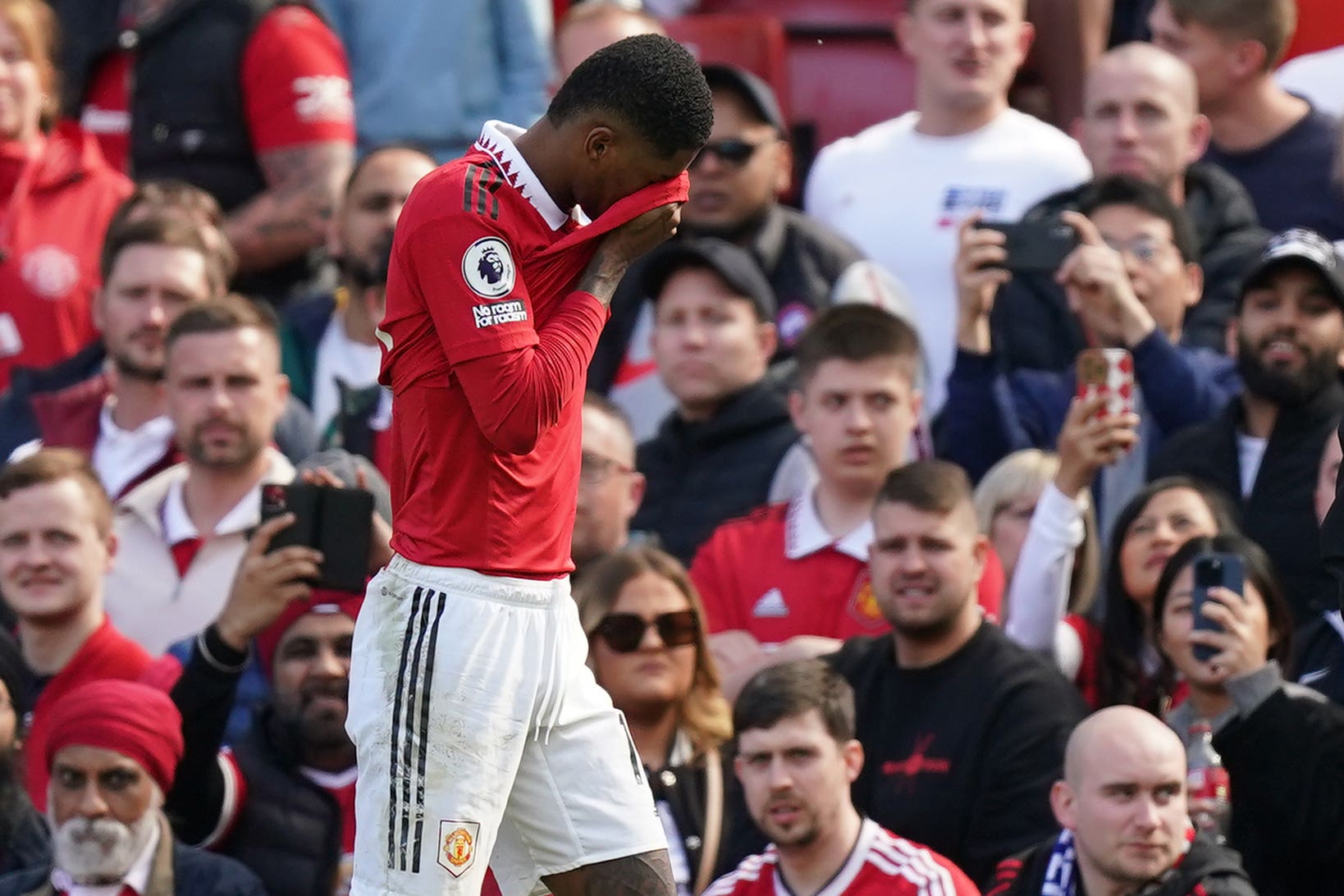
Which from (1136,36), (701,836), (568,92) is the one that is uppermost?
(1136,36)

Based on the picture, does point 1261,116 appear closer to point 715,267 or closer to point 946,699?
point 715,267

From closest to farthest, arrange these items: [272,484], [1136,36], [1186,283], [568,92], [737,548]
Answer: [568,92] → [272,484] → [737,548] → [1186,283] → [1136,36]

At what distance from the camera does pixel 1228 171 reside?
10.1 m

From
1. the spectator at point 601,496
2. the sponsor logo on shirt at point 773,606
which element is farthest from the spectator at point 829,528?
the spectator at point 601,496

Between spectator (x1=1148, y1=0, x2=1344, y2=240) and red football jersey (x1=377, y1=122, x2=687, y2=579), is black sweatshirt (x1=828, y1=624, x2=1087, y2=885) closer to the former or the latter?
red football jersey (x1=377, y1=122, x2=687, y2=579)

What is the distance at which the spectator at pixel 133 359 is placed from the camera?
30.1ft

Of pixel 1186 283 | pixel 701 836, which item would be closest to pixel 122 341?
pixel 701 836

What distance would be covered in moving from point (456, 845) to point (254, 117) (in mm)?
5936

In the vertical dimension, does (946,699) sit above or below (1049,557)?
below

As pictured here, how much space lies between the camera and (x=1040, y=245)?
28.5ft

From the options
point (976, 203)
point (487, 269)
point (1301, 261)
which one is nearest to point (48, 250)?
point (976, 203)

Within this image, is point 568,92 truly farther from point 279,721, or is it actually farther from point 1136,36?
point 1136,36

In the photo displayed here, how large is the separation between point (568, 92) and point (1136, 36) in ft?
23.2

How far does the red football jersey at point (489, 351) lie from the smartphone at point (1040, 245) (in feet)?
12.6
